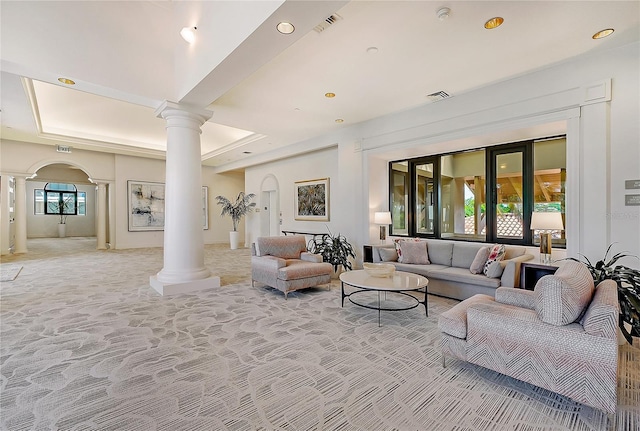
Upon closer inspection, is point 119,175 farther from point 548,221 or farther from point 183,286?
point 548,221

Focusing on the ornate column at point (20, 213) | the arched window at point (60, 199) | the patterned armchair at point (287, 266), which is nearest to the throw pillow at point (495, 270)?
the patterned armchair at point (287, 266)

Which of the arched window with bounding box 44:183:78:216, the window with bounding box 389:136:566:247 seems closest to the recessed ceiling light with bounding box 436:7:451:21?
the window with bounding box 389:136:566:247

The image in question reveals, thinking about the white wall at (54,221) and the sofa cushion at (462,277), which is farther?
the white wall at (54,221)

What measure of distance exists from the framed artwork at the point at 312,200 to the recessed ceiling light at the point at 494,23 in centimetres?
486

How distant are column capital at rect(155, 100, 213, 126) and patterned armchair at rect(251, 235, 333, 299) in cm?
235

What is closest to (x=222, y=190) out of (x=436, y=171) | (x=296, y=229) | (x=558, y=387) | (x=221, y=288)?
(x=296, y=229)

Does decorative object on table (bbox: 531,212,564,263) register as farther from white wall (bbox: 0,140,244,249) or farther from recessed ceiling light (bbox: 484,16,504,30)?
white wall (bbox: 0,140,244,249)

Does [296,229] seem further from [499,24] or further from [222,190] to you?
[499,24]

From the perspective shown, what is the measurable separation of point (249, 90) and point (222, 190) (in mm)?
8221

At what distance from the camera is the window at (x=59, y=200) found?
48.9ft

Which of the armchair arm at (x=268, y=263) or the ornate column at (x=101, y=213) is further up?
the ornate column at (x=101, y=213)

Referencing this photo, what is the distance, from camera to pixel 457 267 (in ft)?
15.3

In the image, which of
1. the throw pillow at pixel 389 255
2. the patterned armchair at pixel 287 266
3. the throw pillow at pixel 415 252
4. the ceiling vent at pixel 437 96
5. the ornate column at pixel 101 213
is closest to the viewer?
the patterned armchair at pixel 287 266

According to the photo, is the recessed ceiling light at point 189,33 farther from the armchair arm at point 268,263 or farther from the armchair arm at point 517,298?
the armchair arm at point 517,298
